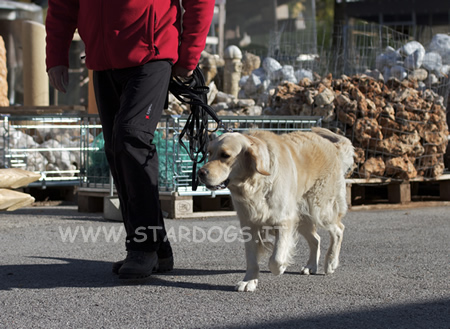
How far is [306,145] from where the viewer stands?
433 cm

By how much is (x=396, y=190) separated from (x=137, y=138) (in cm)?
501

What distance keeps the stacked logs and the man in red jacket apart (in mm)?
4147

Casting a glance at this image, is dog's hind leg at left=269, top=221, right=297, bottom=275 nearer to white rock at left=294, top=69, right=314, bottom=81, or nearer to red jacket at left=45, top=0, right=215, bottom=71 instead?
red jacket at left=45, top=0, right=215, bottom=71

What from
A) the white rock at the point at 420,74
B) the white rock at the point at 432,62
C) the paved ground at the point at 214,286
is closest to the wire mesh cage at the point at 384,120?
the white rock at the point at 420,74

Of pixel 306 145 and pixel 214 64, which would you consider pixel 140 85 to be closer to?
pixel 306 145

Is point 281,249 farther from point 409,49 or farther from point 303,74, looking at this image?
point 303,74

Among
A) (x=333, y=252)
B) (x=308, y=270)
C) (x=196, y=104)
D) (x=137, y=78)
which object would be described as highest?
(x=137, y=78)

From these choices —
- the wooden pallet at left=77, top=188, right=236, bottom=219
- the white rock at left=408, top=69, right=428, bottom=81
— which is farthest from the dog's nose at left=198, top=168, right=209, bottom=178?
Result: the white rock at left=408, top=69, right=428, bottom=81

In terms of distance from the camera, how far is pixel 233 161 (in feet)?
12.0

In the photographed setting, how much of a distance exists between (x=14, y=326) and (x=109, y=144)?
1.43 m

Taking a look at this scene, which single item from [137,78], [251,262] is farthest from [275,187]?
[137,78]

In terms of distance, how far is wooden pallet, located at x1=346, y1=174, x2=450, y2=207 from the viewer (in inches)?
311

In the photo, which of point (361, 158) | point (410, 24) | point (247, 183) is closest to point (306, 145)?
point (247, 183)

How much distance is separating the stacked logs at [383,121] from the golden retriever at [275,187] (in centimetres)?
353
